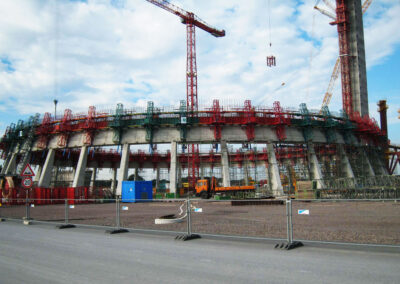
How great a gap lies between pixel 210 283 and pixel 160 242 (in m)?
4.89

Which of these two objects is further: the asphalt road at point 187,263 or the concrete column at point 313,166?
the concrete column at point 313,166

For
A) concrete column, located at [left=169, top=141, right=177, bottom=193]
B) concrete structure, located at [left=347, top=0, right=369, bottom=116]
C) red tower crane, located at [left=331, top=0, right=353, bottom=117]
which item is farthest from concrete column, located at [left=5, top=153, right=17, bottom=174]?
concrete structure, located at [left=347, top=0, right=369, bottom=116]

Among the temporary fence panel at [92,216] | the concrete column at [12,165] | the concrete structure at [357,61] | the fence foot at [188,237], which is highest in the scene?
the concrete structure at [357,61]

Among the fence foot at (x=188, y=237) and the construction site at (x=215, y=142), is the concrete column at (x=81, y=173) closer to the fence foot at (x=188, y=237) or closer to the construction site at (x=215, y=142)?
the construction site at (x=215, y=142)

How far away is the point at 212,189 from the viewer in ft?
128

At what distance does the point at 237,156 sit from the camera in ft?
219

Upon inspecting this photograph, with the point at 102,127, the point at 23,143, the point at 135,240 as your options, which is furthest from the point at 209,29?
the point at 135,240

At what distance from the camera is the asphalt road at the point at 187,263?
5777 mm

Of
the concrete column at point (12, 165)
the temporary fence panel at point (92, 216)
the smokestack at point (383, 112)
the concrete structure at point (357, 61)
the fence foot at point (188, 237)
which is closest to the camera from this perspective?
the fence foot at point (188, 237)

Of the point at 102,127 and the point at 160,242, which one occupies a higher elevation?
the point at 102,127

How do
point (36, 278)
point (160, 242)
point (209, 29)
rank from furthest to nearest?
1. point (209, 29)
2. point (160, 242)
3. point (36, 278)

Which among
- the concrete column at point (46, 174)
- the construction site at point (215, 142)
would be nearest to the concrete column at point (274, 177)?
the construction site at point (215, 142)

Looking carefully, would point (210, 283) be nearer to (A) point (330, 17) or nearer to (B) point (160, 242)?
(B) point (160, 242)

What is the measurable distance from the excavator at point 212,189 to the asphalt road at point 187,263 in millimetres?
27988
